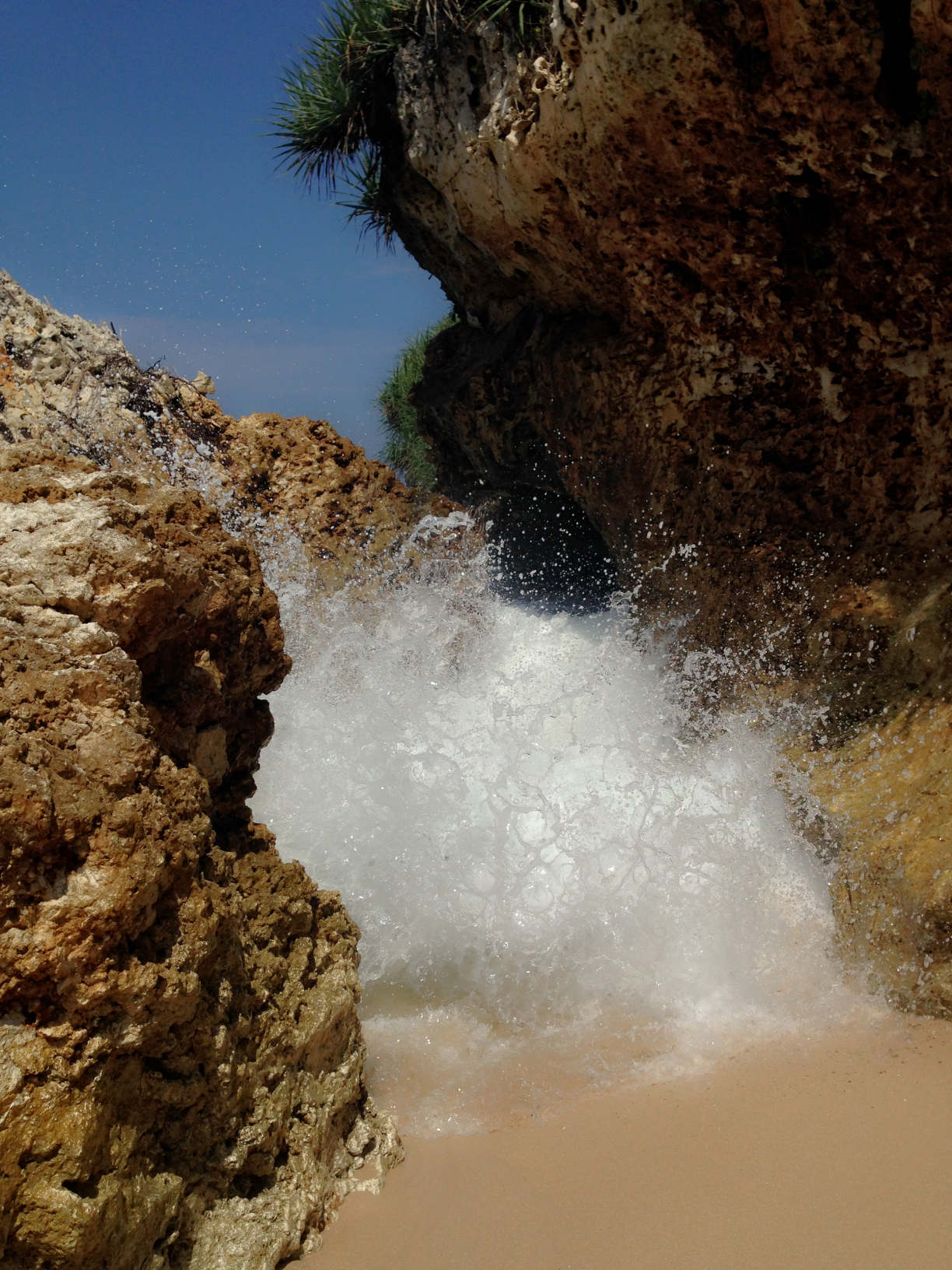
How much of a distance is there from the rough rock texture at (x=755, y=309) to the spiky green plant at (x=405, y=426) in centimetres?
901

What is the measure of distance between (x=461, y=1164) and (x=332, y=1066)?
1.51 feet

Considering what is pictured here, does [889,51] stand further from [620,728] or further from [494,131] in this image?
[620,728]

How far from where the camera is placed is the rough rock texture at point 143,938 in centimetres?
185

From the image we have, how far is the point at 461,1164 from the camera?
2.60m

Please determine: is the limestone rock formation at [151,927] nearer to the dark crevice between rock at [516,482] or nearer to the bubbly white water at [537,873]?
the bubbly white water at [537,873]

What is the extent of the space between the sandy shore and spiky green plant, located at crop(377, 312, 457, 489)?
13.2 m

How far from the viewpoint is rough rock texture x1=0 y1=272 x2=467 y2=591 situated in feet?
17.8

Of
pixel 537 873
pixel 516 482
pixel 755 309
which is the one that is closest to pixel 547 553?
pixel 516 482

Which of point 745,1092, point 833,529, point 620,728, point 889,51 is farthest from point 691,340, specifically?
point 745,1092

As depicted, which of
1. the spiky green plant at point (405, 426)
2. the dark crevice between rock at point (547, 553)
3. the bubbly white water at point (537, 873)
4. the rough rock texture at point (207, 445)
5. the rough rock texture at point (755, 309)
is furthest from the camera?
the spiky green plant at point (405, 426)

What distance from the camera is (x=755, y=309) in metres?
4.75

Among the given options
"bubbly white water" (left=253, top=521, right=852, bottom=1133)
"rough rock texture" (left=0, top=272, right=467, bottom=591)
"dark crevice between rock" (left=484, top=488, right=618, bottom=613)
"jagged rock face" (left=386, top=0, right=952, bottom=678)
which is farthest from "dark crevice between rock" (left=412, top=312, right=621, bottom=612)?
"bubbly white water" (left=253, top=521, right=852, bottom=1133)

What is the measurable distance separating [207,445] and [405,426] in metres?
10.3

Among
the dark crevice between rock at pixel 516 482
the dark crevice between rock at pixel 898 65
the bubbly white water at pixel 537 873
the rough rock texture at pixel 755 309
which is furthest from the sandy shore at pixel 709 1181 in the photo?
the dark crevice between rock at pixel 516 482
